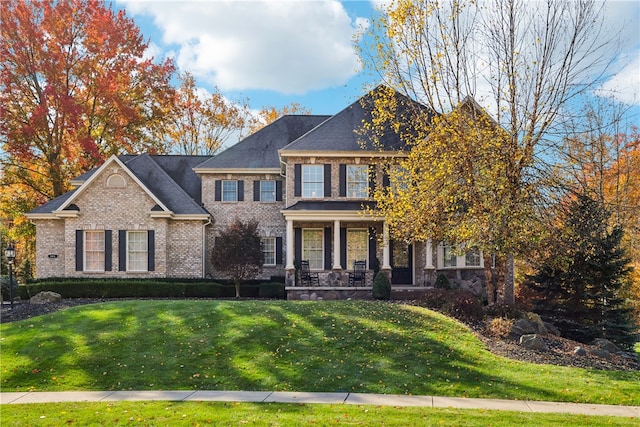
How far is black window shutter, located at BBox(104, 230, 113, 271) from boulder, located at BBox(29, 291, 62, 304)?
3.18 m

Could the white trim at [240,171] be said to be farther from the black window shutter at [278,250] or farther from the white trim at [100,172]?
the black window shutter at [278,250]

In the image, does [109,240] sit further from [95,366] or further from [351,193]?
[95,366]

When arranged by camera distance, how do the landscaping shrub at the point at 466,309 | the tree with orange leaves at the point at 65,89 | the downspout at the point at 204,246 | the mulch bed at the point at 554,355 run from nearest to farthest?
the mulch bed at the point at 554,355
the landscaping shrub at the point at 466,309
the downspout at the point at 204,246
the tree with orange leaves at the point at 65,89

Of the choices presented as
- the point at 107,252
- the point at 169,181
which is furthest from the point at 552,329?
the point at 107,252

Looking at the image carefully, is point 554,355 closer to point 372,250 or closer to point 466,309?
point 466,309

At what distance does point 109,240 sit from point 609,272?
2063 cm

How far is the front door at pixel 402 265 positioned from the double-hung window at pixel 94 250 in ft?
44.0

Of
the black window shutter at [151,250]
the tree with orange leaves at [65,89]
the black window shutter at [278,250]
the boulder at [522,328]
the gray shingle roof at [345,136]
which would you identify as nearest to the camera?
the boulder at [522,328]

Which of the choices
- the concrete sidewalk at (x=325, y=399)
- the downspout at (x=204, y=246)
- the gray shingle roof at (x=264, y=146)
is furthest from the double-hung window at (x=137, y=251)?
the concrete sidewalk at (x=325, y=399)

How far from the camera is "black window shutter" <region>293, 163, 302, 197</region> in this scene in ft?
79.2

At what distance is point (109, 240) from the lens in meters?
24.3

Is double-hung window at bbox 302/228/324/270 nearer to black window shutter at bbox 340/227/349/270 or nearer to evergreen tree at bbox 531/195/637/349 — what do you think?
black window shutter at bbox 340/227/349/270

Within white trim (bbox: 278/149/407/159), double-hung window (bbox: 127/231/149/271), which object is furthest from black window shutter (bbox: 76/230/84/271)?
white trim (bbox: 278/149/407/159)

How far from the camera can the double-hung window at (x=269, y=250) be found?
1051 inches
